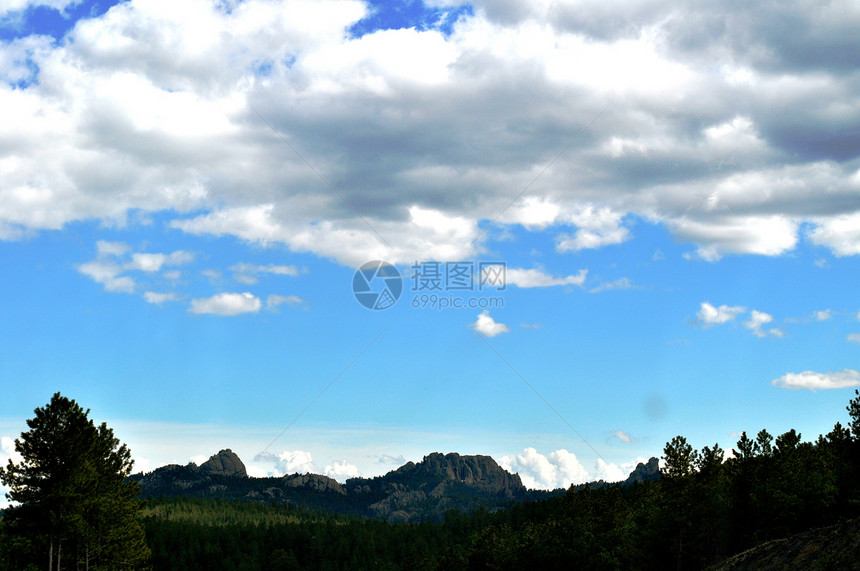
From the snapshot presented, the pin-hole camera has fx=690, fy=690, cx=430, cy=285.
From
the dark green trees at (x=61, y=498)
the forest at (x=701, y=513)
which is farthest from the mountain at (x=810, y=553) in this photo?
the dark green trees at (x=61, y=498)

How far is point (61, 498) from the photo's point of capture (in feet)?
160

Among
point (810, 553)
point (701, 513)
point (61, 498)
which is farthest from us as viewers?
point (701, 513)

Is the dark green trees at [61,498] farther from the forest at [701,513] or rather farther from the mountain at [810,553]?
the mountain at [810,553]

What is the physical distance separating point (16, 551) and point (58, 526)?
3230 mm

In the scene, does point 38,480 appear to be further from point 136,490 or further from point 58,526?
point 136,490

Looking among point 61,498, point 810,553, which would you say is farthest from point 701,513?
point 61,498

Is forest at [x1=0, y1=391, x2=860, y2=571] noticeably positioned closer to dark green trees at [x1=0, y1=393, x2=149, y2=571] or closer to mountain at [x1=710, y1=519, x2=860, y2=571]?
dark green trees at [x1=0, y1=393, x2=149, y2=571]

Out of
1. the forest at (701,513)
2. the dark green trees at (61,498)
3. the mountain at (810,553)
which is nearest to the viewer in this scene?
the mountain at (810,553)

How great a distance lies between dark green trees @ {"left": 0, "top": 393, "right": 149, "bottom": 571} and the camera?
49.4m

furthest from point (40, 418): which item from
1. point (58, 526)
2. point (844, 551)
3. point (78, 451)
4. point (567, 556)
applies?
point (567, 556)

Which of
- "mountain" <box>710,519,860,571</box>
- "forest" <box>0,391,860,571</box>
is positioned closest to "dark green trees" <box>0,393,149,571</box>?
"forest" <box>0,391,860,571</box>

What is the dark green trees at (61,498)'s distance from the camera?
162 feet

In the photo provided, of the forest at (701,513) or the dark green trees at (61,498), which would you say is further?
the forest at (701,513)

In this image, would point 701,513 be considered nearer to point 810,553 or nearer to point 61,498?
point 810,553
